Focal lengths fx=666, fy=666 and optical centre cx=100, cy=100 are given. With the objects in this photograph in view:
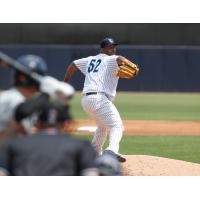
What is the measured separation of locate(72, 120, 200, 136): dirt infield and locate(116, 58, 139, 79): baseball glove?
201 inches

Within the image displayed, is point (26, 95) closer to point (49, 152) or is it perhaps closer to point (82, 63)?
point (49, 152)

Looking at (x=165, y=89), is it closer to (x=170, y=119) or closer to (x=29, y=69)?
(x=170, y=119)

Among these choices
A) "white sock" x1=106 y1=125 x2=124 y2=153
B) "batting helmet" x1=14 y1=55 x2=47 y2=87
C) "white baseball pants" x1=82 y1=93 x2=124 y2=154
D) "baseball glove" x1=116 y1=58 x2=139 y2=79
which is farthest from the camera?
"white baseball pants" x1=82 y1=93 x2=124 y2=154

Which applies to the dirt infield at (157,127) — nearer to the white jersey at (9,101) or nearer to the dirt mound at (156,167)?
the dirt mound at (156,167)

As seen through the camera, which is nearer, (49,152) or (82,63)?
(49,152)

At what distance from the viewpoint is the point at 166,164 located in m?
8.02

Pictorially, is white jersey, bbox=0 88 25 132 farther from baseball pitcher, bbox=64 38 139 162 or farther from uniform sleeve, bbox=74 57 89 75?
uniform sleeve, bbox=74 57 89 75

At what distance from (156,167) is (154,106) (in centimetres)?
1317

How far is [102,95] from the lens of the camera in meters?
7.92

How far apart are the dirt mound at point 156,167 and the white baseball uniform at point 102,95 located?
424 mm

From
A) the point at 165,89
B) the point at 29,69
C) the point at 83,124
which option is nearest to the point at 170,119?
the point at 83,124

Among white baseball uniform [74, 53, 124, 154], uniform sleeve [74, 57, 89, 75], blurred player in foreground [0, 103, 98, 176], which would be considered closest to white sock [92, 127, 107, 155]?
white baseball uniform [74, 53, 124, 154]

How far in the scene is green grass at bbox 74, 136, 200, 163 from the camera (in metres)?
9.69

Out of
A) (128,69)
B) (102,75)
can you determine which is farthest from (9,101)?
(102,75)
